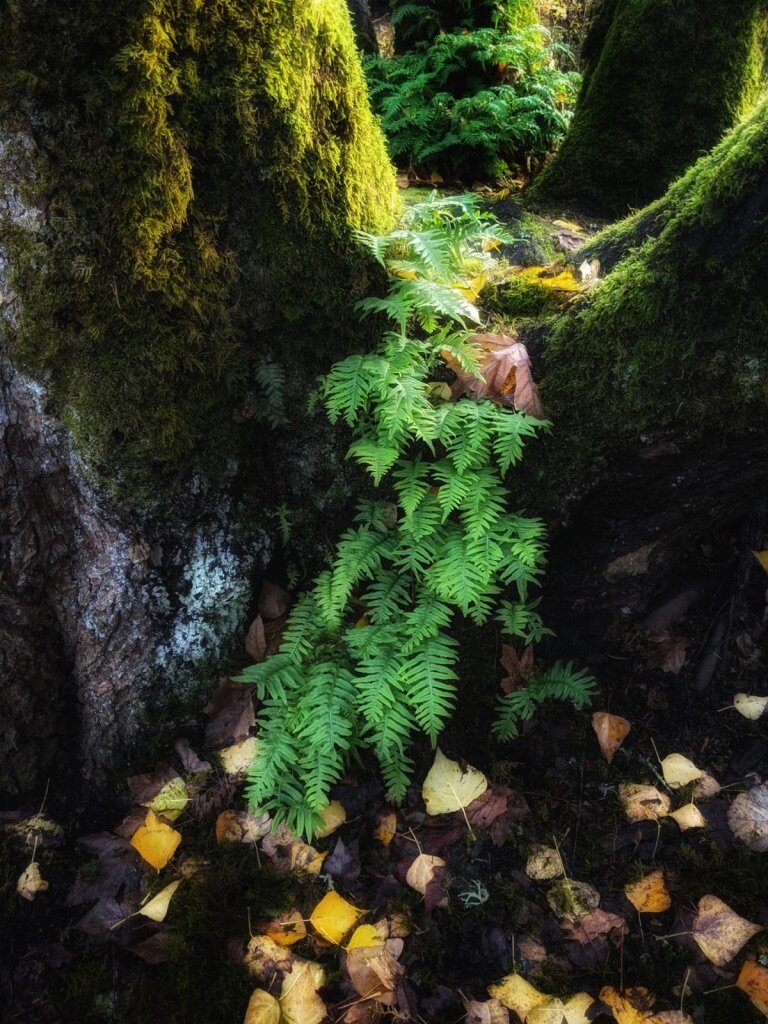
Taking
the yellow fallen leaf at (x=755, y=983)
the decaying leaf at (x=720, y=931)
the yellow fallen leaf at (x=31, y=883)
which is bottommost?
the yellow fallen leaf at (x=755, y=983)

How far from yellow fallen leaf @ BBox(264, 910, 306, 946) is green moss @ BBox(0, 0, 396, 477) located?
6.35ft

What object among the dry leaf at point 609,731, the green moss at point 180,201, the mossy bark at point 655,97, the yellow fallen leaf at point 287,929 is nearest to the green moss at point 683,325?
the green moss at point 180,201

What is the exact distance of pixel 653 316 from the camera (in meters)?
2.51

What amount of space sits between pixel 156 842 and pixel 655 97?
5173 mm

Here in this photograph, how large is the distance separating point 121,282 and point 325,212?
2.80 feet

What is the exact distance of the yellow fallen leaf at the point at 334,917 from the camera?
8.83 feet

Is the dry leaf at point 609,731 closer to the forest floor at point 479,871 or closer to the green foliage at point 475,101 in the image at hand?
the forest floor at point 479,871

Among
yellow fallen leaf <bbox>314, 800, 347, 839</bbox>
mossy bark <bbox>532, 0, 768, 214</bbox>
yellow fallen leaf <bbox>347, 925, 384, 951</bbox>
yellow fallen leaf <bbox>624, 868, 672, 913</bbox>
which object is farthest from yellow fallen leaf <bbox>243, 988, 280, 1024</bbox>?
mossy bark <bbox>532, 0, 768, 214</bbox>

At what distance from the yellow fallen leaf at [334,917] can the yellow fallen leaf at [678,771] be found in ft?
4.97

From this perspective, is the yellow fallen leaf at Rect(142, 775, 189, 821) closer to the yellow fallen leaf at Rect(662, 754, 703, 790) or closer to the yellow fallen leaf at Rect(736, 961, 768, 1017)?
the yellow fallen leaf at Rect(662, 754, 703, 790)

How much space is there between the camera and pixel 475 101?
18.6 ft

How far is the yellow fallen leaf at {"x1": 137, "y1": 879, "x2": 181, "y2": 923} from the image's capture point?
271 centimetres

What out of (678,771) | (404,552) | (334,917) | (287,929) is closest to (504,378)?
(404,552)

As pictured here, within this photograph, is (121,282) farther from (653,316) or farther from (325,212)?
(653,316)
